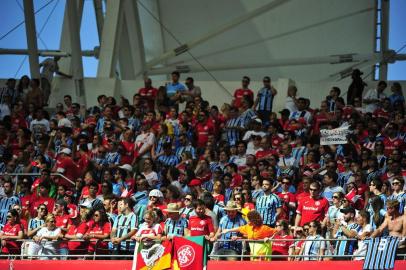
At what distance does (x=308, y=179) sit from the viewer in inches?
865

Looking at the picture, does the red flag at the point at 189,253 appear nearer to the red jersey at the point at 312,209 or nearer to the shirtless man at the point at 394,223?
the red jersey at the point at 312,209

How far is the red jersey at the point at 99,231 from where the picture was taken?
21.2 meters

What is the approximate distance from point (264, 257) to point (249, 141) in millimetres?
6016

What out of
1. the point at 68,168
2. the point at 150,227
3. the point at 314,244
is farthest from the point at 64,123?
the point at 314,244

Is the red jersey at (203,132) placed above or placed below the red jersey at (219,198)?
above

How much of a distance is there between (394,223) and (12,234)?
6.90 metres

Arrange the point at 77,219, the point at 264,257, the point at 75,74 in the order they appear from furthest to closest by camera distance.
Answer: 1. the point at 75,74
2. the point at 77,219
3. the point at 264,257

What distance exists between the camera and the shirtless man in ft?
63.8

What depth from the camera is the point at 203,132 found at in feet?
89.6

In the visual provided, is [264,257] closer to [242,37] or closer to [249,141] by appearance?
[249,141]

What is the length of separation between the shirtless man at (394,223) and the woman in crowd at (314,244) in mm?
940

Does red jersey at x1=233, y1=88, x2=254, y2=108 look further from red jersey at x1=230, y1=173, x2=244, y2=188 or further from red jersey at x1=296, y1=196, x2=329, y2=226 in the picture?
red jersey at x1=296, y1=196, x2=329, y2=226

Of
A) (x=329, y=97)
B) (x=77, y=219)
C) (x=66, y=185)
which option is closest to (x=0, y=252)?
(x=77, y=219)

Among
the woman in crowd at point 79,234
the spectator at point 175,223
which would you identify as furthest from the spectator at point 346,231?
the woman in crowd at point 79,234
